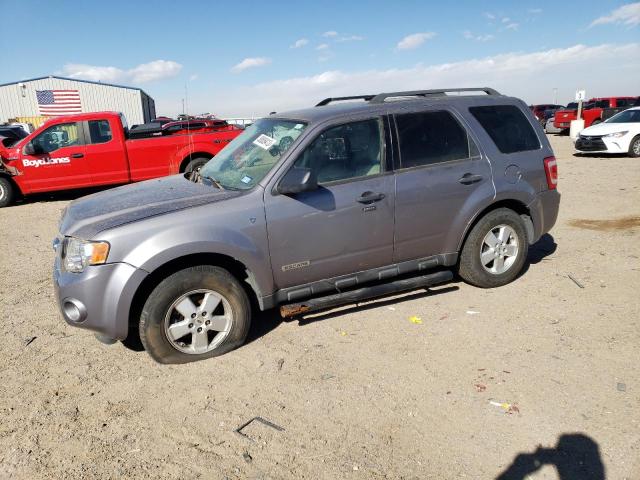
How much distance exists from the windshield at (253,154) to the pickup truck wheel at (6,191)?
7893 millimetres

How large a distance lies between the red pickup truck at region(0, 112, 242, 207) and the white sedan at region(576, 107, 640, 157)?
10908 mm

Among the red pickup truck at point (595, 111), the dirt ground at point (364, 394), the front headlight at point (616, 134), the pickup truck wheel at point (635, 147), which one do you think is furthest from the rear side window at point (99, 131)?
the red pickup truck at point (595, 111)

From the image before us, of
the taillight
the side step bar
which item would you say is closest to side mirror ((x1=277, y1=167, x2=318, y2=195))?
the side step bar

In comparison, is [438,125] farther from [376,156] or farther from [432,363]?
[432,363]

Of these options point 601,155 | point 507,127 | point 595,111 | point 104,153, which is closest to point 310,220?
point 507,127

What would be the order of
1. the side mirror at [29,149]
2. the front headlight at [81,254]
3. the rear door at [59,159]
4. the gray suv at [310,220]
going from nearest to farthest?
the front headlight at [81,254]
the gray suv at [310,220]
the side mirror at [29,149]
the rear door at [59,159]

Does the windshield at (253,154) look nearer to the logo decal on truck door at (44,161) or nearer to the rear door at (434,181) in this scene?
the rear door at (434,181)

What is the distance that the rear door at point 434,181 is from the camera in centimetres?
414

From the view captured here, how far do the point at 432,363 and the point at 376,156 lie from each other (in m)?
1.72

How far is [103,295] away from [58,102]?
130ft

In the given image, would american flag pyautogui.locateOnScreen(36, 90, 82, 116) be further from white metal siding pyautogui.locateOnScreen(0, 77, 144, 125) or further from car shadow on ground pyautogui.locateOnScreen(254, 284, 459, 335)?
car shadow on ground pyautogui.locateOnScreen(254, 284, 459, 335)

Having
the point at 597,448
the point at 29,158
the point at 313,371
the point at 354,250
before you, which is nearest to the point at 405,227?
the point at 354,250

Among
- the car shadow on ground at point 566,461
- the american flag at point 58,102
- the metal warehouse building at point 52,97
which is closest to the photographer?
the car shadow on ground at point 566,461

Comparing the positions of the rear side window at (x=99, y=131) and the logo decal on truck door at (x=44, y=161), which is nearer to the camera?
the logo decal on truck door at (x=44, y=161)
